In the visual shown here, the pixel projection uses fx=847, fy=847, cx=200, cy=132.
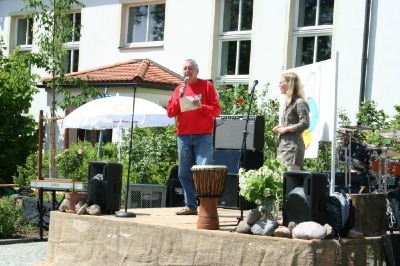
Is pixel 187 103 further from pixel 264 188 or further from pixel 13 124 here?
pixel 13 124

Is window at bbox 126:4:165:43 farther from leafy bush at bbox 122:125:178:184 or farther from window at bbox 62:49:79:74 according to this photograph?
leafy bush at bbox 122:125:178:184

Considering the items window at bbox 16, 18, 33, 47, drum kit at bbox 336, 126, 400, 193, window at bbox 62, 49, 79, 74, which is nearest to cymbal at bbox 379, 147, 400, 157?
drum kit at bbox 336, 126, 400, 193

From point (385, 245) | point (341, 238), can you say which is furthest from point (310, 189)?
point (385, 245)

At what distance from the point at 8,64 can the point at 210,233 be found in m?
14.0

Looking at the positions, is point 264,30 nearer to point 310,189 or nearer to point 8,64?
point 8,64

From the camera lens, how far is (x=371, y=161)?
38.3 ft

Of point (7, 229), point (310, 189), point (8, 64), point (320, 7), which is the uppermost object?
point (320, 7)

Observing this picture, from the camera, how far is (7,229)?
41.9ft

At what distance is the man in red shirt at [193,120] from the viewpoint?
30.8 feet

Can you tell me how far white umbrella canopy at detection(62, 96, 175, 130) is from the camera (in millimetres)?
13750

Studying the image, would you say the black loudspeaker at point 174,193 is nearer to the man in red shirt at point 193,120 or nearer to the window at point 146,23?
the man in red shirt at point 193,120

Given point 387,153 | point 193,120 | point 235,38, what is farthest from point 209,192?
point 235,38

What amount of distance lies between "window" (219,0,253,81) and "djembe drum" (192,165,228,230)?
11.8 meters

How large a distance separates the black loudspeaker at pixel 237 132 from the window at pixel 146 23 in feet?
35.0
